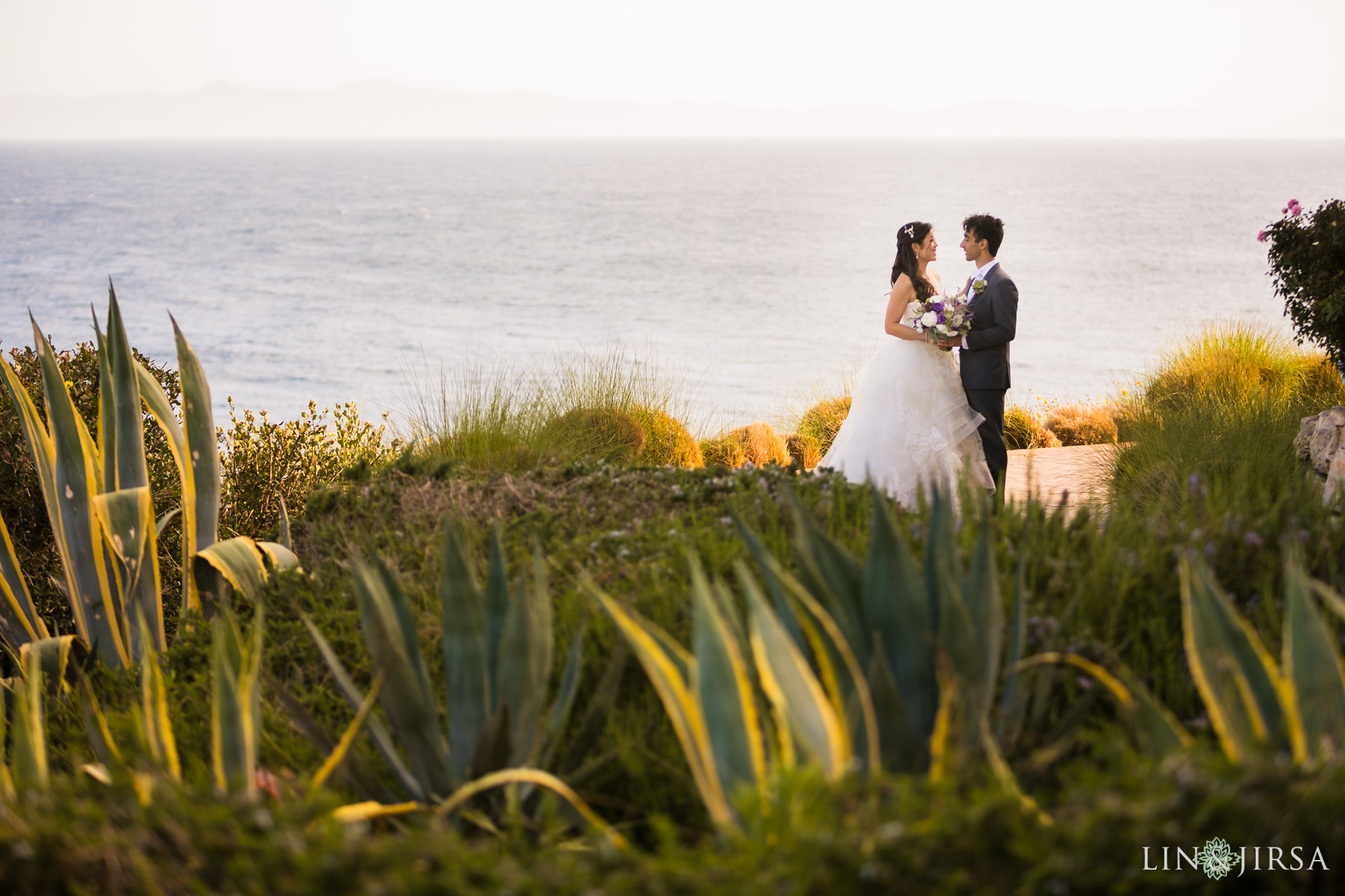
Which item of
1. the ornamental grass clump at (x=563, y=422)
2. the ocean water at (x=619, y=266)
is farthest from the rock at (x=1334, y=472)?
the ocean water at (x=619, y=266)

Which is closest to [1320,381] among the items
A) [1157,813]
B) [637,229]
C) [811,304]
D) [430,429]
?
[430,429]

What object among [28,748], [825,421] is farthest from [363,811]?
[825,421]

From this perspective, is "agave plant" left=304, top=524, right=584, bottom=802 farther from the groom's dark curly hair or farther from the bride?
the groom's dark curly hair

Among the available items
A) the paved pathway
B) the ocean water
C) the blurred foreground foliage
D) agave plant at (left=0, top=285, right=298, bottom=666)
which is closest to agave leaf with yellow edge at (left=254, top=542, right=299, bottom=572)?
agave plant at (left=0, top=285, right=298, bottom=666)

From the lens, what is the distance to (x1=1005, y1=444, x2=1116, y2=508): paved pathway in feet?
21.0

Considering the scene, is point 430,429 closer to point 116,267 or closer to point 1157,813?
point 1157,813

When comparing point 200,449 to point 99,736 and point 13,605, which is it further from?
point 99,736

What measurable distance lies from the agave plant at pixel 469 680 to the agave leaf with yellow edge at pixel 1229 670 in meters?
1.13

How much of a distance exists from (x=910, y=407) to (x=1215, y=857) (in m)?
5.39

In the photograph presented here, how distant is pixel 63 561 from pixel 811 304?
132 ft

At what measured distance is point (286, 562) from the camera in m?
3.30

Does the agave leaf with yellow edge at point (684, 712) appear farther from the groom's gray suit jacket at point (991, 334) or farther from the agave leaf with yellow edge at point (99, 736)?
the groom's gray suit jacket at point (991, 334)

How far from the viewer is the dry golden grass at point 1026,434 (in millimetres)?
9727

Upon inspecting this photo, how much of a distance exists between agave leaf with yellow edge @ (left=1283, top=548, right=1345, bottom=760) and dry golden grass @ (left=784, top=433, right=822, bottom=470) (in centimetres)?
761
